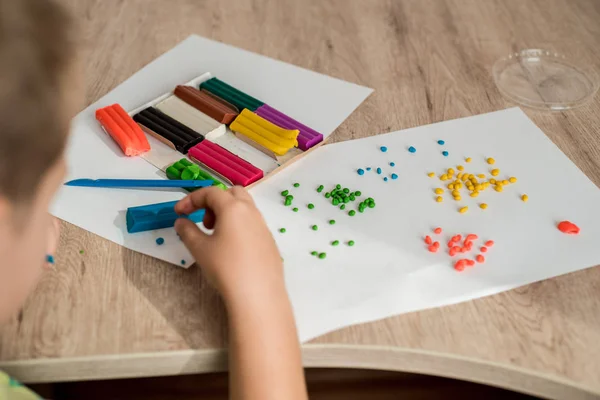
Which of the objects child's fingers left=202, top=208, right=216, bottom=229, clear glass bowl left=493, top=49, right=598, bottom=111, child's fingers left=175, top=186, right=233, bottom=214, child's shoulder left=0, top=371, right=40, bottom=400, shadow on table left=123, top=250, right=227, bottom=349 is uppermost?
clear glass bowl left=493, top=49, right=598, bottom=111

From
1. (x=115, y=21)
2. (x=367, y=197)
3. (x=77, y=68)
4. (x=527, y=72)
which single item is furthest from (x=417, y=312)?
(x=115, y=21)

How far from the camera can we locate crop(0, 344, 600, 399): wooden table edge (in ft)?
1.94

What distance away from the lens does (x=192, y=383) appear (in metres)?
1.17

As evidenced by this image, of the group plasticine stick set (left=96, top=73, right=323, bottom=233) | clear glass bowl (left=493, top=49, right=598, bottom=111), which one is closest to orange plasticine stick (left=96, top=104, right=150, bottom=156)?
plasticine stick set (left=96, top=73, right=323, bottom=233)

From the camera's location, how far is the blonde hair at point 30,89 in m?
0.40

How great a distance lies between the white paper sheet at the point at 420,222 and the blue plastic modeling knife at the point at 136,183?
0.08 metres

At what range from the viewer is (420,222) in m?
0.74

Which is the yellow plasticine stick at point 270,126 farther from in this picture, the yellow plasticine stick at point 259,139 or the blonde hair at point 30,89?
the blonde hair at point 30,89

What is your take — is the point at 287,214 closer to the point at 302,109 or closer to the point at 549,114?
the point at 302,109

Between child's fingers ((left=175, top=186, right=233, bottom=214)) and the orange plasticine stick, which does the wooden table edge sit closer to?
child's fingers ((left=175, top=186, right=233, bottom=214))

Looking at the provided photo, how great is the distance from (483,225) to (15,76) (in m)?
0.53

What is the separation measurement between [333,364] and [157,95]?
0.51m

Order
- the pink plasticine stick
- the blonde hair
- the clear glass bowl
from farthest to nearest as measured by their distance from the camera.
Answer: the clear glass bowl < the pink plasticine stick < the blonde hair

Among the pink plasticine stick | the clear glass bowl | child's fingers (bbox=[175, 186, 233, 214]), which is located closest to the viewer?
child's fingers (bbox=[175, 186, 233, 214])
